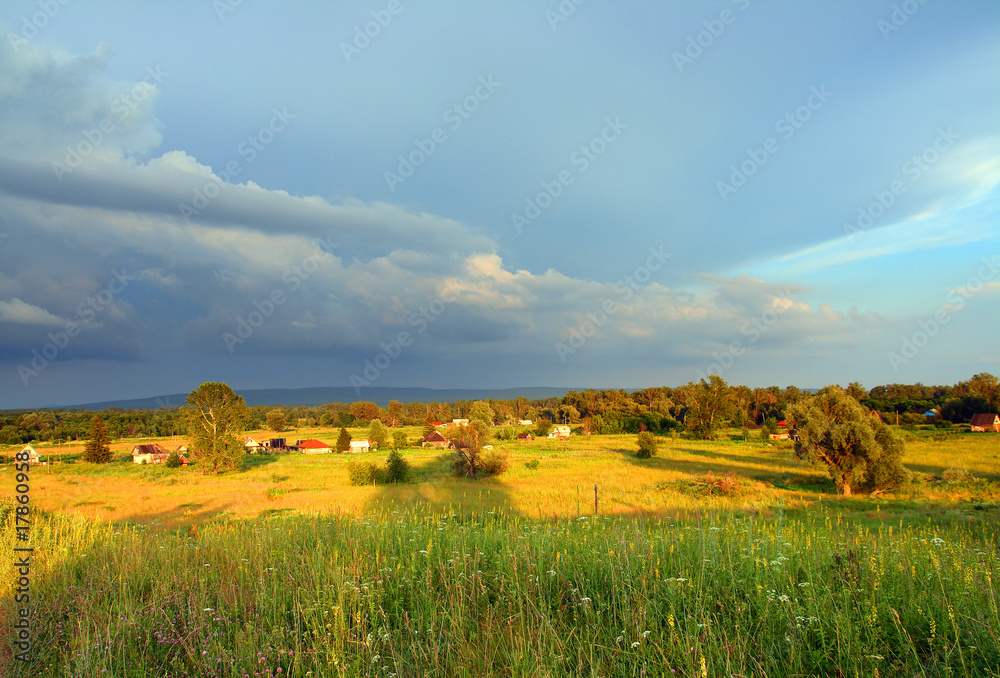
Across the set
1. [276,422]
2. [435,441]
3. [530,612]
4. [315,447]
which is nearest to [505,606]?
[530,612]

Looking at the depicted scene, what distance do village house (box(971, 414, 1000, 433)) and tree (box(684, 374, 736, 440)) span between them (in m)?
29.8

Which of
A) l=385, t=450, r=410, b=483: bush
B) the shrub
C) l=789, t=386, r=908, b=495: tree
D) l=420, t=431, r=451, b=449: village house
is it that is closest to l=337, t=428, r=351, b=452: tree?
l=420, t=431, r=451, b=449: village house

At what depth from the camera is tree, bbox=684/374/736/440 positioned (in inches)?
3083

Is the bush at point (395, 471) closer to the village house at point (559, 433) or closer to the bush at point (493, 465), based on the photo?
the bush at point (493, 465)

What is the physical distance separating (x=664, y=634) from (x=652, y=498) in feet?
74.9

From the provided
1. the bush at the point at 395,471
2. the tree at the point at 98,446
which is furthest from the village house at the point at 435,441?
the tree at the point at 98,446

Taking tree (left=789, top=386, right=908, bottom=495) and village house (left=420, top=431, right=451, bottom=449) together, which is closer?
tree (left=789, top=386, right=908, bottom=495)

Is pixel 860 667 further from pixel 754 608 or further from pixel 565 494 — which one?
pixel 565 494

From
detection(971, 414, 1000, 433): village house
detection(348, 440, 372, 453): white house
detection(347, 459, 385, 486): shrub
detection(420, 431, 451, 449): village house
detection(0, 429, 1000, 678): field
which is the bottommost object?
detection(348, 440, 372, 453): white house

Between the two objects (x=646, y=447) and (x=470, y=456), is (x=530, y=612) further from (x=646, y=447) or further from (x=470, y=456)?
(x=646, y=447)

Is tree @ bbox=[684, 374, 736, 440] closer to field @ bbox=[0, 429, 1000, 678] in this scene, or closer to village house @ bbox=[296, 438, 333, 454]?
village house @ bbox=[296, 438, 333, 454]

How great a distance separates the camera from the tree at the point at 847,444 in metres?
25.4

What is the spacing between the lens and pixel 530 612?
163 inches

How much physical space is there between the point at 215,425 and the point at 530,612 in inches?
2130
